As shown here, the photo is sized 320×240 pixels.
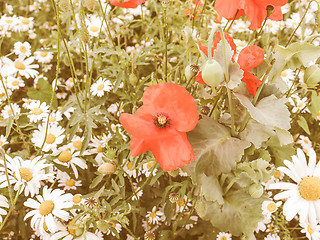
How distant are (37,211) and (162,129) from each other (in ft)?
1.70

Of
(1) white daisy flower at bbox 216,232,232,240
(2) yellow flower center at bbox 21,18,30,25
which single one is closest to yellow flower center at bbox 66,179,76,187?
(1) white daisy flower at bbox 216,232,232,240

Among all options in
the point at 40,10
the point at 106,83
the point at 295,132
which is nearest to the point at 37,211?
the point at 106,83

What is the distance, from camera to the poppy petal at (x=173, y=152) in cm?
70

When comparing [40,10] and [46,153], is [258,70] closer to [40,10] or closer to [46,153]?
[46,153]

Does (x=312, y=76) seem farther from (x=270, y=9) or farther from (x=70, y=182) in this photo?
(x=70, y=182)

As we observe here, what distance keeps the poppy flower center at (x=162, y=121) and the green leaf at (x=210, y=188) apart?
18 cm

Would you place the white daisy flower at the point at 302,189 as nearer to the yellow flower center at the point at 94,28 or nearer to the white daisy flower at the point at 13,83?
the yellow flower center at the point at 94,28

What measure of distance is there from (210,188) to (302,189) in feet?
0.92

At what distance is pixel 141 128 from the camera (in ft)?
2.40

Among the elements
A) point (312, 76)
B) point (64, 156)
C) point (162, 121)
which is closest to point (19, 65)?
point (64, 156)

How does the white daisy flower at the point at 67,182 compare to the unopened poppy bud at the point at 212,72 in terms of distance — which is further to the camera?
the white daisy flower at the point at 67,182

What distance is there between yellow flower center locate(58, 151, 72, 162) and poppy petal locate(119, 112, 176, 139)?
0.58 meters

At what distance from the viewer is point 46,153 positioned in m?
1.27

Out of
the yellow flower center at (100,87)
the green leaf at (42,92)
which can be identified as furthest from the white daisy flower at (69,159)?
the green leaf at (42,92)
